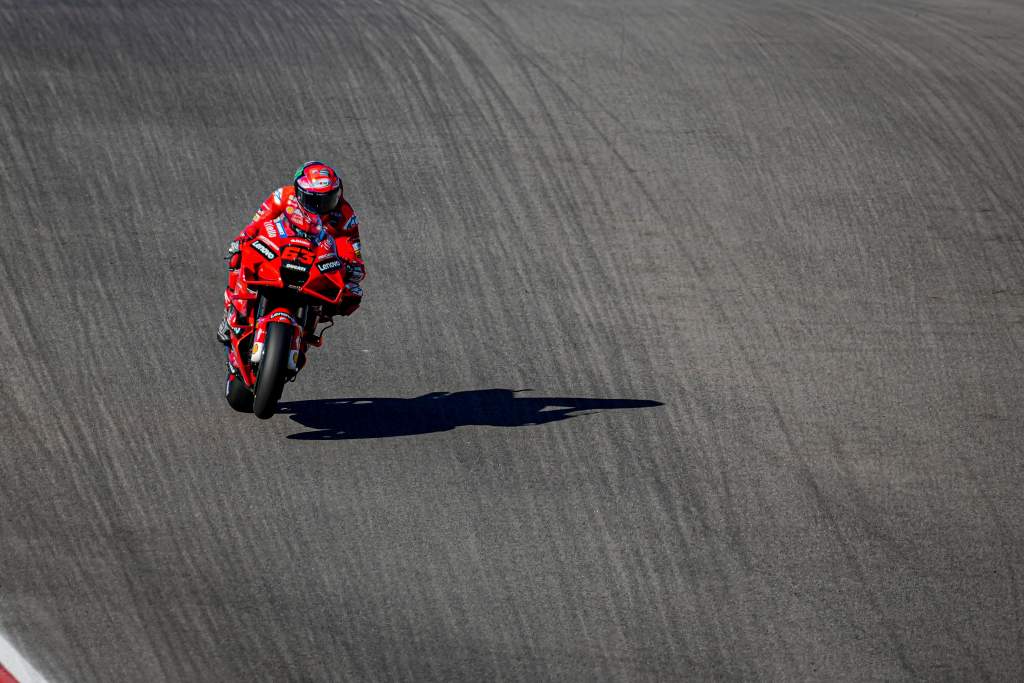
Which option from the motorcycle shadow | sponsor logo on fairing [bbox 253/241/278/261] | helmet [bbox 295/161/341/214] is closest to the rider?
helmet [bbox 295/161/341/214]

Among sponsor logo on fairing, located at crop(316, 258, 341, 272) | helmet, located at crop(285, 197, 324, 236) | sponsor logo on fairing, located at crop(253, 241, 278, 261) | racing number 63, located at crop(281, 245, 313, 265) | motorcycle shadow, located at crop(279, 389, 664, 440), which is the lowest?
motorcycle shadow, located at crop(279, 389, 664, 440)

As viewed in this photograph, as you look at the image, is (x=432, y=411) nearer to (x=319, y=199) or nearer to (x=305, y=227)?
(x=305, y=227)

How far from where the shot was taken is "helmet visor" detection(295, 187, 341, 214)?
9.88m

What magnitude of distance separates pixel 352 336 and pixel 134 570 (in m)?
4.20

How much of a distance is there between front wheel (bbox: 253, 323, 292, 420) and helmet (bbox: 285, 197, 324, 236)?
2.95 feet

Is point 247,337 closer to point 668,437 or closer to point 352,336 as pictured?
point 352,336

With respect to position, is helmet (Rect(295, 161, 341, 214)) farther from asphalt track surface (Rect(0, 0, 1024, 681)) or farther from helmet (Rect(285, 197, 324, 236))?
asphalt track surface (Rect(0, 0, 1024, 681))

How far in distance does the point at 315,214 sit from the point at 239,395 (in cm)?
164

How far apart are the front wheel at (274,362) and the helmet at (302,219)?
0.90 meters

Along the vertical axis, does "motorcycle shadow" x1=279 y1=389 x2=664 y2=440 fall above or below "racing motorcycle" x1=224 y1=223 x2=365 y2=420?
below

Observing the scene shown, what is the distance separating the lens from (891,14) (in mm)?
19906

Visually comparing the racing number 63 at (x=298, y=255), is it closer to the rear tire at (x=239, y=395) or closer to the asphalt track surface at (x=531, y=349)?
the rear tire at (x=239, y=395)

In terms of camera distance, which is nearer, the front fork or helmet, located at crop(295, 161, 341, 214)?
the front fork

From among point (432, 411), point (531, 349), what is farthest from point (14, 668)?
point (531, 349)
